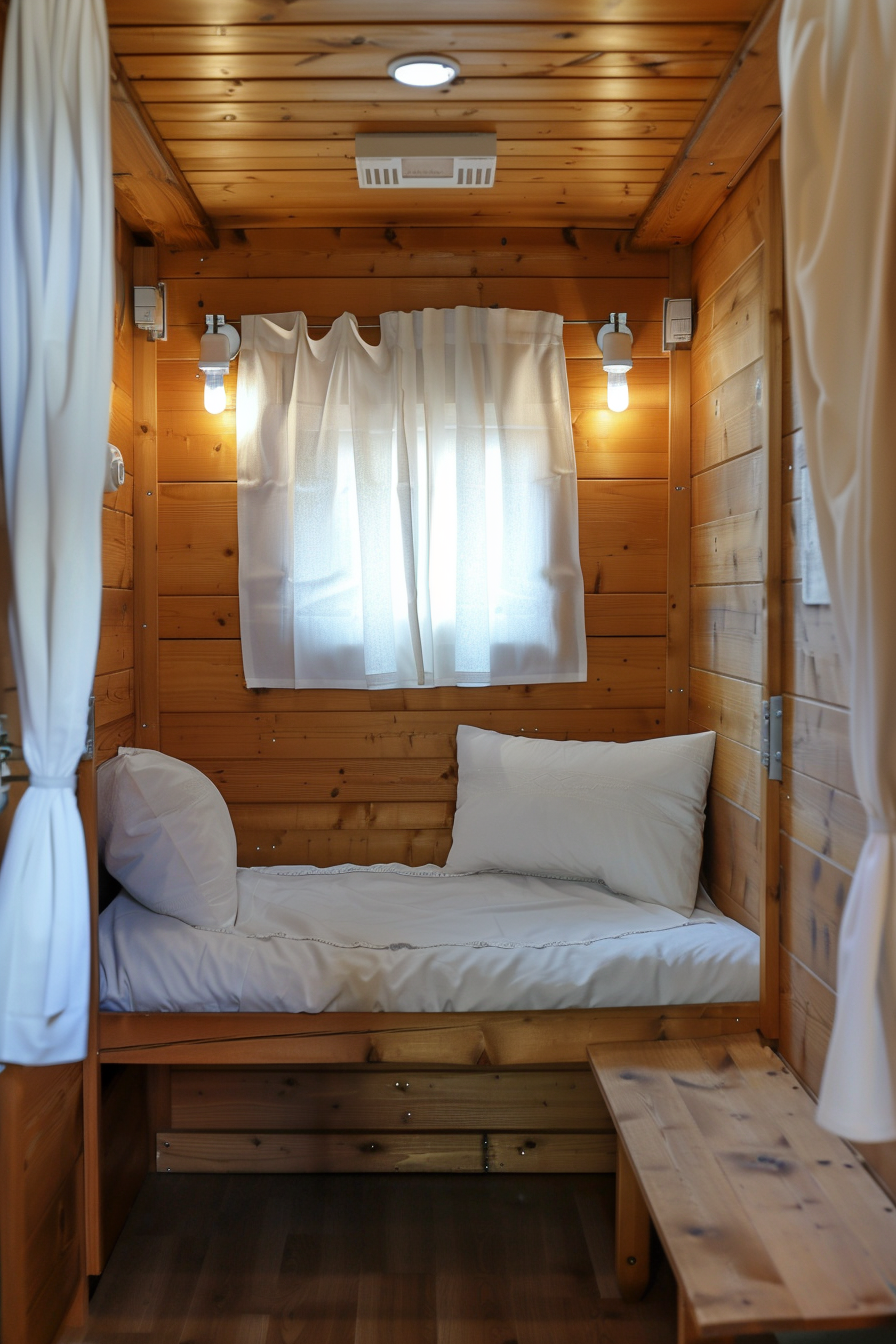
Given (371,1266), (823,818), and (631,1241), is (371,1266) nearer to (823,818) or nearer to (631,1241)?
(631,1241)

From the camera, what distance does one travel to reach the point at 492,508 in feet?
8.72

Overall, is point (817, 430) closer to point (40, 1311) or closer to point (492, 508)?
point (492, 508)

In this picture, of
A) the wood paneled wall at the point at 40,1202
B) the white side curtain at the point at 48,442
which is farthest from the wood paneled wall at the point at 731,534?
the wood paneled wall at the point at 40,1202

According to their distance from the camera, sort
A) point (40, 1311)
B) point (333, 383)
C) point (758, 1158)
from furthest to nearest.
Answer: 1. point (333, 383)
2. point (40, 1311)
3. point (758, 1158)

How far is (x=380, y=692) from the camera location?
8.96 feet

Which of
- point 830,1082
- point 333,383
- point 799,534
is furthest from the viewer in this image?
point 333,383

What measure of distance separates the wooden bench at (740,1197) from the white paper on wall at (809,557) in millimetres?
902

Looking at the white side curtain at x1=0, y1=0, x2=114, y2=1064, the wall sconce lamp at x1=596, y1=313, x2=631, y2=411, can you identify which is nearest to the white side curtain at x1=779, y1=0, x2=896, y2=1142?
the white side curtain at x1=0, y1=0, x2=114, y2=1064

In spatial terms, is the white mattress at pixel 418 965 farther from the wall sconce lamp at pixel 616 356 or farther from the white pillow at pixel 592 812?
the wall sconce lamp at pixel 616 356

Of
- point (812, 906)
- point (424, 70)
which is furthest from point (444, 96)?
point (812, 906)

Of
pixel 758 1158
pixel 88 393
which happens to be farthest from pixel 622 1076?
pixel 88 393

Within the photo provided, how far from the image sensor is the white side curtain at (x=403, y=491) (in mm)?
2633

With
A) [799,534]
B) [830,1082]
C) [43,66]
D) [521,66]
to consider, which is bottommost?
[830,1082]

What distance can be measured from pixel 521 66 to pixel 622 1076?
74.4 inches
